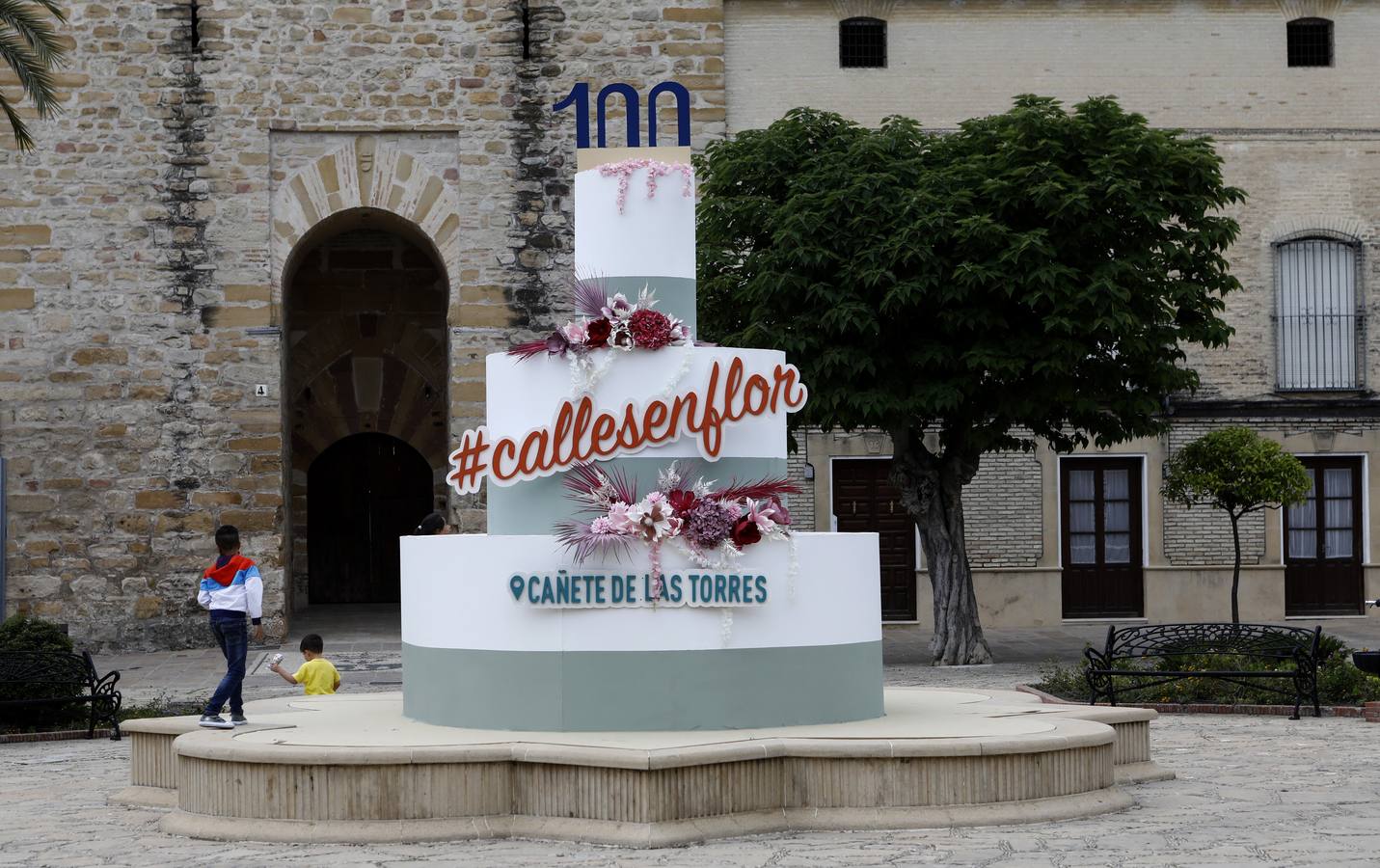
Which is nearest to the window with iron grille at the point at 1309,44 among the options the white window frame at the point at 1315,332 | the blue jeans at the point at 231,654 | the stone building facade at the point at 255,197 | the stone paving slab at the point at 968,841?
the white window frame at the point at 1315,332

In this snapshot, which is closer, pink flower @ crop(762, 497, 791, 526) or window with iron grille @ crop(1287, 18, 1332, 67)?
pink flower @ crop(762, 497, 791, 526)

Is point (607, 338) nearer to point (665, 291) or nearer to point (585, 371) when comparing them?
point (585, 371)

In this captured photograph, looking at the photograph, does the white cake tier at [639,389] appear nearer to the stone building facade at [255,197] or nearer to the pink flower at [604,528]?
the pink flower at [604,528]

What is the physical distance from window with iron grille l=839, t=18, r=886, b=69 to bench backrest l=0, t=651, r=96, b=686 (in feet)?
47.6

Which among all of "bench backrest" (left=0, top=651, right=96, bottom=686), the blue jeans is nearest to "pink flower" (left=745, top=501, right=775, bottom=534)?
the blue jeans

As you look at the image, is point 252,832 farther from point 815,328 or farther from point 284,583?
point 284,583

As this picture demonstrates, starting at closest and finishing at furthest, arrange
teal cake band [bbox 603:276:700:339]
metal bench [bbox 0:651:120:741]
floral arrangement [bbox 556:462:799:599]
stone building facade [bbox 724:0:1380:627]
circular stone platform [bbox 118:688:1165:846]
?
circular stone platform [bbox 118:688:1165:846]
floral arrangement [bbox 556:462:799:599]
teal cake band [bbox 603:276:700:339]
metal bench [bbox 0:651:120:741]
stone building facade [bbox 724:0:1380:627]

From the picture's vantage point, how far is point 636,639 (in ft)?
34.4

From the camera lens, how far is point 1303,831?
9.12m

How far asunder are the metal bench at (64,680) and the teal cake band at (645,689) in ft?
16.9

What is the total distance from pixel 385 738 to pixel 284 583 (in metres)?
14.6

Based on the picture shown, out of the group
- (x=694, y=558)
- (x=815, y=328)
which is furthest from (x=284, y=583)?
(x=694, y=558)

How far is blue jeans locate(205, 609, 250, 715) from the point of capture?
36.2ft

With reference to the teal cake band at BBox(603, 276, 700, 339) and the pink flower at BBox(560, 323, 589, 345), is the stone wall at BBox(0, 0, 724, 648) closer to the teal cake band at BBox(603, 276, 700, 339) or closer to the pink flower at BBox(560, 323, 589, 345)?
the teal cake band at BBox(603, 276, 700, 339)
